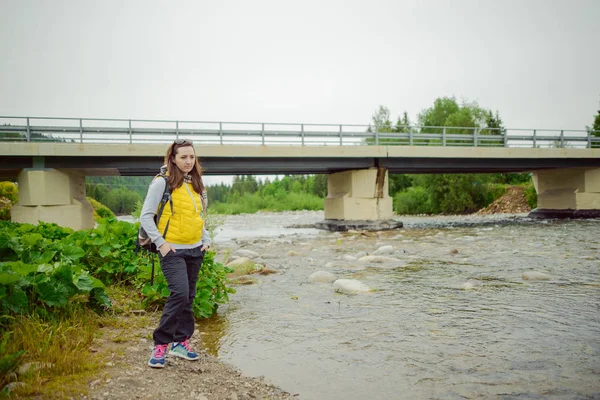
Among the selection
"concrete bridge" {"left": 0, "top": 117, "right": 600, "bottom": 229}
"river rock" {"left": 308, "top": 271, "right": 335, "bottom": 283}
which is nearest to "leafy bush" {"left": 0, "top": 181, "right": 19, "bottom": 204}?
"concrete bridge" {"left": 0, "top": 117, "right": 600, "bottom": 229}

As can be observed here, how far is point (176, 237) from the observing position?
3410 millimetres

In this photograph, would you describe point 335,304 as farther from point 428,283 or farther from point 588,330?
point 588,330

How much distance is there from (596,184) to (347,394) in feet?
97.4

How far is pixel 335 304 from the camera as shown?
19.1 ft

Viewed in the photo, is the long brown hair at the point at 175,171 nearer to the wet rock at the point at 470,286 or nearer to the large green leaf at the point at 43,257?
the large green leaf at the point at 43,257

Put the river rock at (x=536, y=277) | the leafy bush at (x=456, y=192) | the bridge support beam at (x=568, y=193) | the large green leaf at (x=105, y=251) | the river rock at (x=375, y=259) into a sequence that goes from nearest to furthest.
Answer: the large green leaf at (x=105, y=251), the river rock at (x=536, y=277), the river rock at (x=375, y=259), the bridge support beam at (x=568, y=193), the leafy bush at (x=456, y=192)

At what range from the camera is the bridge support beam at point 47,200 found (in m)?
17.1

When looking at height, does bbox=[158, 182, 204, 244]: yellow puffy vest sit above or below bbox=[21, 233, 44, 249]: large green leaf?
above

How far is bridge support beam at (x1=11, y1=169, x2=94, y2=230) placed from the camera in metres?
17.1

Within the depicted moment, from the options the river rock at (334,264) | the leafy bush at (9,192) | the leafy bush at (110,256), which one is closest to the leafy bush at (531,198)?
the river rock at (334,264)

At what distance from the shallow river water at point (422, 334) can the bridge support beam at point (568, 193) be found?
21569 millimetres

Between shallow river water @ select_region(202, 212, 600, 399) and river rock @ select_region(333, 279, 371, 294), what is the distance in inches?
6.4

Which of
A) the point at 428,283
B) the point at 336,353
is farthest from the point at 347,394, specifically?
the point at 428,283

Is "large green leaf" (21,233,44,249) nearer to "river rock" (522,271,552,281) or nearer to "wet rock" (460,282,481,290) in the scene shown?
"wet rock" (460,282,481,290)
